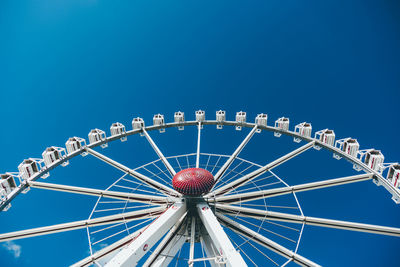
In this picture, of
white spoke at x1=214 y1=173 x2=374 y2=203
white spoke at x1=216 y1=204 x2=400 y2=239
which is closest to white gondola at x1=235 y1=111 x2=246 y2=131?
white spoke at x1=214 y1=173 x2=374 y2=203

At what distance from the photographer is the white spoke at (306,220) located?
1125cm

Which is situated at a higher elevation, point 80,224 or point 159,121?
point 159,121

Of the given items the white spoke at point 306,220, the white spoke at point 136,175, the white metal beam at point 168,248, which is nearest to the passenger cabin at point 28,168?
the white spoke at point 136,175

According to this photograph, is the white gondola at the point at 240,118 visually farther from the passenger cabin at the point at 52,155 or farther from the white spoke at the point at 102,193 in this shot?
the passenger cabin at the point at 52,155

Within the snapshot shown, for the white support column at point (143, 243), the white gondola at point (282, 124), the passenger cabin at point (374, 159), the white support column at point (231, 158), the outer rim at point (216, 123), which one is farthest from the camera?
the white gondola at point (282, 124)

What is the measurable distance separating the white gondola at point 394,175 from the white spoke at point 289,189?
1511mm

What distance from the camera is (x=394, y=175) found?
12367 millimetres

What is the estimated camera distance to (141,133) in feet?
80.1

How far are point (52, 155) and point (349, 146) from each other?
24388 millimetres

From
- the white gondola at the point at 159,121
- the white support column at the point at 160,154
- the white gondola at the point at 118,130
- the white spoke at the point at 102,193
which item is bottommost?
the white spoke at the point at 102,193

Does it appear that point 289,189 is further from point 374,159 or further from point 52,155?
point 52,155

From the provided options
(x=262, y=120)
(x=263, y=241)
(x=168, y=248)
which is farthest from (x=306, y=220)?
(x=262, y=120)

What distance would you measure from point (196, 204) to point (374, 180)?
40.3ft

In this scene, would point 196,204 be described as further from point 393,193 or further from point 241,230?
point 393,193
